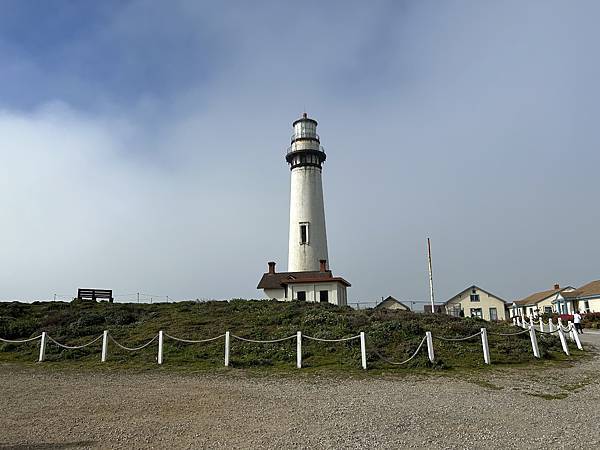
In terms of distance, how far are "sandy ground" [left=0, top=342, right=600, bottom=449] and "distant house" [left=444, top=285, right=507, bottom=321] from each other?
40.9 m

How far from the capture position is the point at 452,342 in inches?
643

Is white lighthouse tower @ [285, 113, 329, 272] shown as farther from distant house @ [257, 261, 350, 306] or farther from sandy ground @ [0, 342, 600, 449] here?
sandy ground @ [0, 342, 600, 449]

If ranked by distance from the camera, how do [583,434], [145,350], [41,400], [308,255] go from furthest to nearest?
[308,255], [145,350], [41,400], [583,434]

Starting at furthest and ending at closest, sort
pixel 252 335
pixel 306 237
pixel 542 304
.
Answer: pixel 542 304
pixel 306 237
pixel 252 335

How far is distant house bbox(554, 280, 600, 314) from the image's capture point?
47.4 meters

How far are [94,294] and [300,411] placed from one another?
90.1 feet

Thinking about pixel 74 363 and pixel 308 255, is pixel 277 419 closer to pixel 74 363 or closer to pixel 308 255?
pixel 74 363

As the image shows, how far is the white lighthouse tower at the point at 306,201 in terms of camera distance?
35.4 meters

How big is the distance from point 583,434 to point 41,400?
30.1ft

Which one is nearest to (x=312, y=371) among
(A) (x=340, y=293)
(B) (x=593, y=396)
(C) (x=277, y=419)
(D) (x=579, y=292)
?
(C) (x=277, y=419)

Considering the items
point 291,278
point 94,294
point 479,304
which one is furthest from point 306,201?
point 479,304

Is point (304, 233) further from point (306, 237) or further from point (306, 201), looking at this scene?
point (306, 201)

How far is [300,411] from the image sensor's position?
8.45 meters

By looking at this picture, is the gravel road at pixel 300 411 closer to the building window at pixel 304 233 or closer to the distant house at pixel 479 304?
the building window at pixel 304 233
